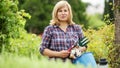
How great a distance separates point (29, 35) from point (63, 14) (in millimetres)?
7862

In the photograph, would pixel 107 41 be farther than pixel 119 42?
Yes

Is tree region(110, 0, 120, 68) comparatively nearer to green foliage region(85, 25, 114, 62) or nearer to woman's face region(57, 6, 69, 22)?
woman's face region(57, 6, 69, 22)

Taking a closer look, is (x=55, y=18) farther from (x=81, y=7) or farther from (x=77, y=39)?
(x=81, y=7)

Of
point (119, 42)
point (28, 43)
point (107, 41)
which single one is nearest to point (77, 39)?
point (119, 42)

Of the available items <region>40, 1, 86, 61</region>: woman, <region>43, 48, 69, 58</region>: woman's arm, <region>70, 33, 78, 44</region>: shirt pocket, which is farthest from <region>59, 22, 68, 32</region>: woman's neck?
<region>43, 48, 69, 58</region>: woman's arm

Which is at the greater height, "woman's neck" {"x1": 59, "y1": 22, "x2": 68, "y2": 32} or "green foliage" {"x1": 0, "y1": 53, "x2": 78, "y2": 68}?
"green foliage" {"x1": 0, "y1": 53, "x2": 78, "y2": 68}

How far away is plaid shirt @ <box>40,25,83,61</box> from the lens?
5.53 m

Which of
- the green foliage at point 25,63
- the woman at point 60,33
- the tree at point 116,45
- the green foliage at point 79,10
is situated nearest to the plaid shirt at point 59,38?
the woman at point 60,33

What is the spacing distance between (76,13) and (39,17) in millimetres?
3188

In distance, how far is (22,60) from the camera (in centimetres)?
230

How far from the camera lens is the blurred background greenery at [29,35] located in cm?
237

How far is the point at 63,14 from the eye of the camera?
5.48m

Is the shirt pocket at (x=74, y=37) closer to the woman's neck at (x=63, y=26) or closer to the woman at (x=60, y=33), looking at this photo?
the woman at (x=60, y=33)

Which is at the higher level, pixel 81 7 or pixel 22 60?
pixel 22 60
